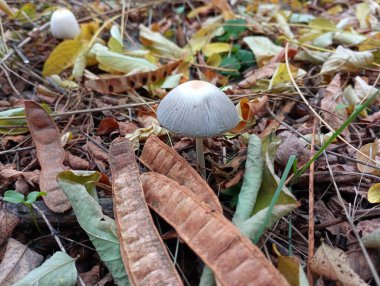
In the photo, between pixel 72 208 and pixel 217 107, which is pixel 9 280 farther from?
pixel 217 107

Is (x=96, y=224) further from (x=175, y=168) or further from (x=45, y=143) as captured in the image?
(x=45, y=143)

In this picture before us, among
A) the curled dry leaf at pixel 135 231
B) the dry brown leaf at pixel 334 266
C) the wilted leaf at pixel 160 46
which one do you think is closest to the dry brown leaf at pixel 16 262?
the curled dry leaf at pixel 135 231

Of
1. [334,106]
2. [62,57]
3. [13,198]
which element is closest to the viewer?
[13,198]

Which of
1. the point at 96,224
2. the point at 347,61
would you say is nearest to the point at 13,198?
the point at 96,224

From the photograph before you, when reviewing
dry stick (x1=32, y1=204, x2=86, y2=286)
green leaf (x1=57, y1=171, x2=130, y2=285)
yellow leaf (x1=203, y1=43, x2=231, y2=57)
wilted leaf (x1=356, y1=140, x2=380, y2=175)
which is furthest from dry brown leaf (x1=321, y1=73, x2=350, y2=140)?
dry stick (x1=32, y1=204, x2=86, y2=286)

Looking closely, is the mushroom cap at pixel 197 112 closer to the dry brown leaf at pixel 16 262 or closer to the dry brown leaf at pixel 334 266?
the dry brown leaf at pixel 334 266

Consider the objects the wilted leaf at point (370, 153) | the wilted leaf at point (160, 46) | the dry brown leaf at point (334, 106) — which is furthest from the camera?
the wilted leaf at point (160, 46)
